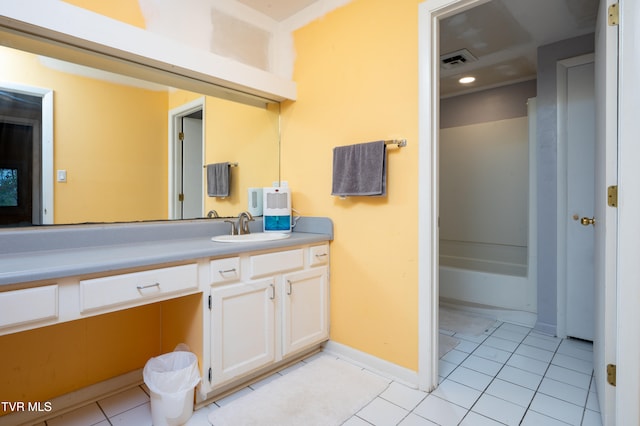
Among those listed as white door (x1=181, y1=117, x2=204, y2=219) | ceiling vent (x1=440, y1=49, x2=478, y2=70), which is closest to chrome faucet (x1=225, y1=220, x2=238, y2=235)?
white door (x1=181, y1=117, x2=204, y2=219)

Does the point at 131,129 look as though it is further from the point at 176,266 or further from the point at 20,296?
the point at 20,296

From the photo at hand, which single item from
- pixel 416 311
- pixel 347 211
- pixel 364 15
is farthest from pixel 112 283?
pixel 364 15

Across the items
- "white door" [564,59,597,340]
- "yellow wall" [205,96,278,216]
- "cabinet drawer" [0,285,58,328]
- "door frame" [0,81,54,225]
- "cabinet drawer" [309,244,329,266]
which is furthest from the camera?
"white door" [564,59,597,340]

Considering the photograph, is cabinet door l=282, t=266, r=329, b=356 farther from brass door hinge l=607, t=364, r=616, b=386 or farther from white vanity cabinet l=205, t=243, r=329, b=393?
brass door hinge l=607, t=364, r=616, b=386

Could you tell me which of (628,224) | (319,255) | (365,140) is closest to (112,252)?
(319,255)

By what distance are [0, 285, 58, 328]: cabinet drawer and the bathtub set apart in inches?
121

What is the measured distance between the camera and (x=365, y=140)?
81.8 inches

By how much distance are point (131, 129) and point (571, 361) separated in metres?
3.08

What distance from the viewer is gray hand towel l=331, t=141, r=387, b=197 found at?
6.34ft

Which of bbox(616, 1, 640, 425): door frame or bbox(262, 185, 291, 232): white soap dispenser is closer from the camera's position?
bbox(616, 1, 640, 425): door frame

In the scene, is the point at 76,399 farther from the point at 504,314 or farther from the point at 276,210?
the point at 504,314

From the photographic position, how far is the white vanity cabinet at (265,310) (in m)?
1.65

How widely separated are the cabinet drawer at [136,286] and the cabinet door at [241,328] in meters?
0.18

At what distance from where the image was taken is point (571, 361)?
2.15 metres
